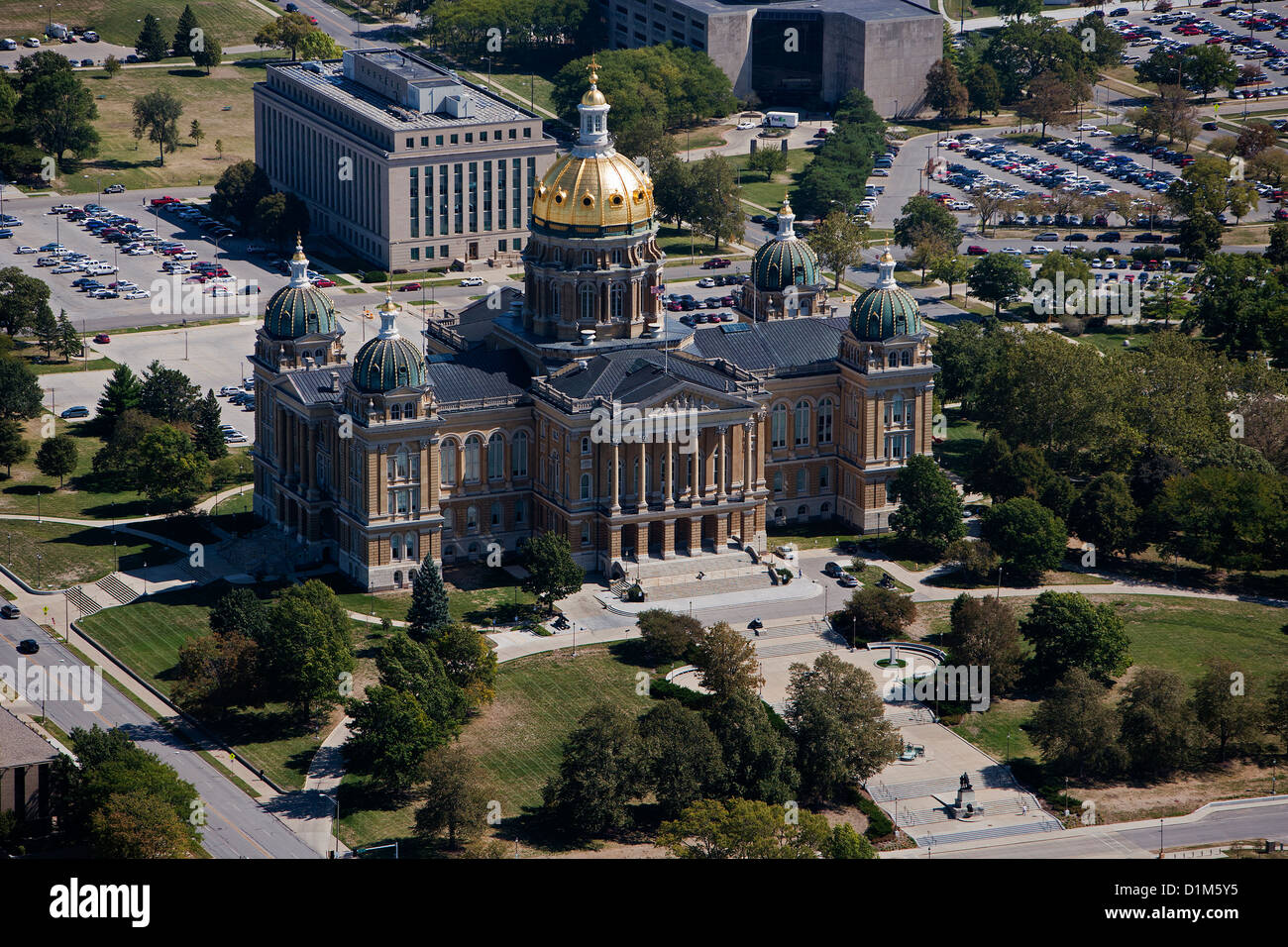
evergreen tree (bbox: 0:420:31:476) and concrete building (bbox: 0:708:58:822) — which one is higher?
evergreen tree (bbox: 0:420:31:476)

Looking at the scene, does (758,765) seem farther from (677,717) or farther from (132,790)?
(132,790)

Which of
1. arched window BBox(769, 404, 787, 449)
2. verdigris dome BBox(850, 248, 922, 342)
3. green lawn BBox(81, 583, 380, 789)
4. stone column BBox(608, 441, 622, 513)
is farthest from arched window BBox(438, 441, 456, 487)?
verdigris dome BBox(850, 248, 922, 342)

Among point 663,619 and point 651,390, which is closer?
point 663,619

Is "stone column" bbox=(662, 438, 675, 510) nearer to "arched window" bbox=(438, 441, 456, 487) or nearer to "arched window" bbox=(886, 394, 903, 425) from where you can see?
"arched window" bbox=(438, 441, 456, 487)
